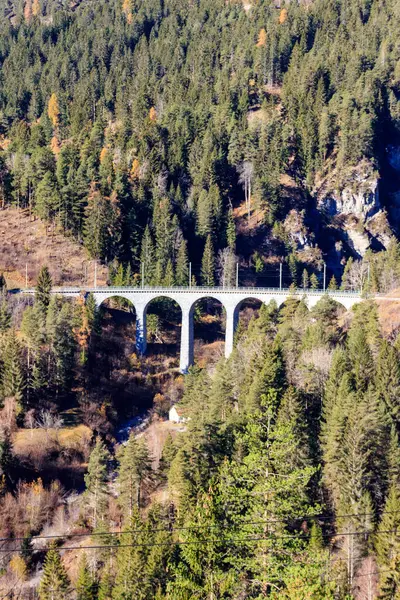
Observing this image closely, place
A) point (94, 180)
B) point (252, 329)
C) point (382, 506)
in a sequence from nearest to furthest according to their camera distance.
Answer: point (382, 506)
point (252, 329)
point (94, 180)

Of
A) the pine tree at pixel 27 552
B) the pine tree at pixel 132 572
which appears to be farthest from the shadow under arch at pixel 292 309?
the pine tree at pixel 132 572

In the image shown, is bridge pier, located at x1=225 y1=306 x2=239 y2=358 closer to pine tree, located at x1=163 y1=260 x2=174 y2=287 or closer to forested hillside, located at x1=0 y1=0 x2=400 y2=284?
pine tree, located at x1=163 y1=260 x2=174 y2=287

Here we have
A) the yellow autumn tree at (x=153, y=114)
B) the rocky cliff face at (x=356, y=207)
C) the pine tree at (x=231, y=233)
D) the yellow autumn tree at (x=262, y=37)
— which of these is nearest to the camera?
the pine tree at (x=231, y=233)

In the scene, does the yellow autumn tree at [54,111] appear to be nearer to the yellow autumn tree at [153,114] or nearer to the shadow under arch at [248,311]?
the yellow autumn tree at [153,114]

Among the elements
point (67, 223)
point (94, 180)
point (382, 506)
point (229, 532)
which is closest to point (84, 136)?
point (94, 180)

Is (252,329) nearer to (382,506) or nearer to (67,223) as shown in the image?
(382,506)
